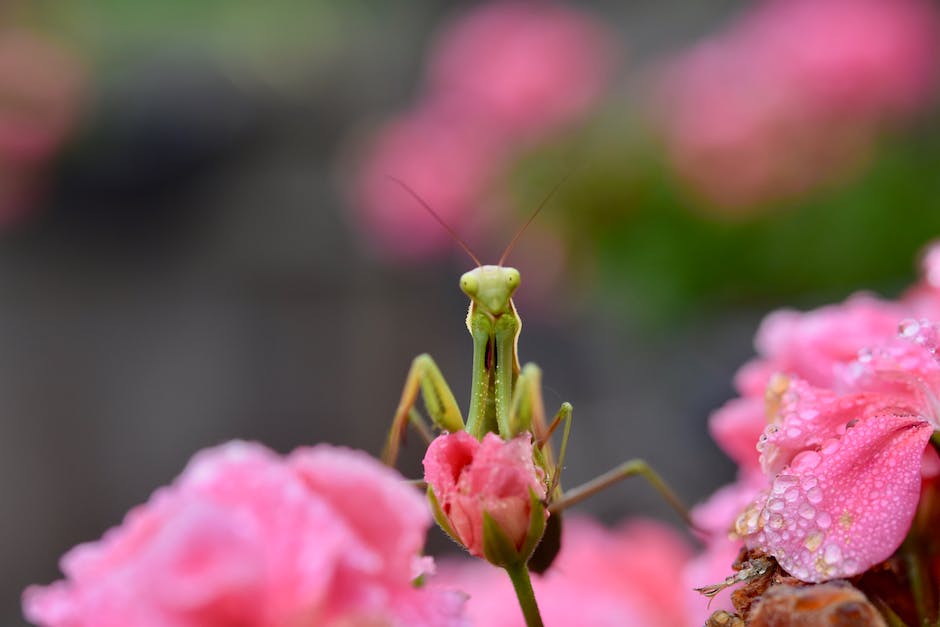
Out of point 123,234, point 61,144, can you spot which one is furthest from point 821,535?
point 123,234

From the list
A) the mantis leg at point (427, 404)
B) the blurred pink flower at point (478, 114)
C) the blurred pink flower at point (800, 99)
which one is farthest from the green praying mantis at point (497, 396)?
the blurred pink flower at point (478, 114)

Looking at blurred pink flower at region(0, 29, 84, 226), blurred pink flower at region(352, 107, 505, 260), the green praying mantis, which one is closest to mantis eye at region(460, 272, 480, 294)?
the green praying mantis

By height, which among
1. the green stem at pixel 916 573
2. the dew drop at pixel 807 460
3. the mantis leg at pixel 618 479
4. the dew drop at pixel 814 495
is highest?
the dew drop at pixel 807 460

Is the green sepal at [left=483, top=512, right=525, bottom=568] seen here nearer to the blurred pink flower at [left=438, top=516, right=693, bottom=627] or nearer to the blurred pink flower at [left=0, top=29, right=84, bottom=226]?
the blurred pink flower at [left=438, top=516, right=693, bottom=627]

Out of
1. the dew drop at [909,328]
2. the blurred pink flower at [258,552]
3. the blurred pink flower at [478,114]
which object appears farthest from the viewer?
the blurred pink flower at [478,114]

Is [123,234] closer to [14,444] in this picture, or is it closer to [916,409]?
[14,444]

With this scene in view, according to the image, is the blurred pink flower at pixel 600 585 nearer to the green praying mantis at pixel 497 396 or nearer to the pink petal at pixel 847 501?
the green praying mantis at pixel 497 396

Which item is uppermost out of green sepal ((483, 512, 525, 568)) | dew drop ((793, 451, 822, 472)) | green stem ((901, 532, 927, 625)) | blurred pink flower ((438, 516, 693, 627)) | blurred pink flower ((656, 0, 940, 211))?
blurred pink flower ((656, 0, 940, 211))

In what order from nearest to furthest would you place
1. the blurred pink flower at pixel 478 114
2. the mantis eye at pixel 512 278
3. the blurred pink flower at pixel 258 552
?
the blurred pink flower at pixel 258 552 → the mantis eye at pixel 512 278 → the blurred pink flower at pixel 478 114
